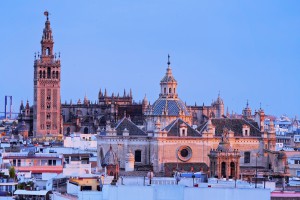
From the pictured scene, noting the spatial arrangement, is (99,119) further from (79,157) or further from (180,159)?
(180,159)

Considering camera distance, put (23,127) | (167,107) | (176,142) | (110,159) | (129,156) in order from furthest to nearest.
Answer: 1. (23,127)
2. (167,107)
3. (176,142)
4. (129,156)
5. (110,159)

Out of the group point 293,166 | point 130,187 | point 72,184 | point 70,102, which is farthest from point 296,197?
point 70,102

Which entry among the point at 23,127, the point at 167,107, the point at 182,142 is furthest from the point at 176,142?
A: the point at 23,127

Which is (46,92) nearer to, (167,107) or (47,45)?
(47,45)

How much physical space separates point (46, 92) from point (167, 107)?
66261 millimetres

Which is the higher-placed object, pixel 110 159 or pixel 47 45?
pixel 47 45

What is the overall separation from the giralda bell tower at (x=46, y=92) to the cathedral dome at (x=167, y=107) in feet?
210

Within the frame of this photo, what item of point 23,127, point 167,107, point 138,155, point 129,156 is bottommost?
point 129,156

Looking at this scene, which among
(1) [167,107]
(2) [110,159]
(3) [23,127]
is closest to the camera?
(2) [110,159]

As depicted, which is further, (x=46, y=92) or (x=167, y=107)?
(x=46, y=92)

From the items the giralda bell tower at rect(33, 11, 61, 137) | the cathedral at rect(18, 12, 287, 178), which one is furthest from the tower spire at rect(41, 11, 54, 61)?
the cathedral at rect(18, 12, 287, 178)

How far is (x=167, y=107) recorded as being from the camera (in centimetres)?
8769

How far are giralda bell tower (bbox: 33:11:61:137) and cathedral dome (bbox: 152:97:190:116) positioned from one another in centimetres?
6389

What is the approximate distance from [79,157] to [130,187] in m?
49.0
